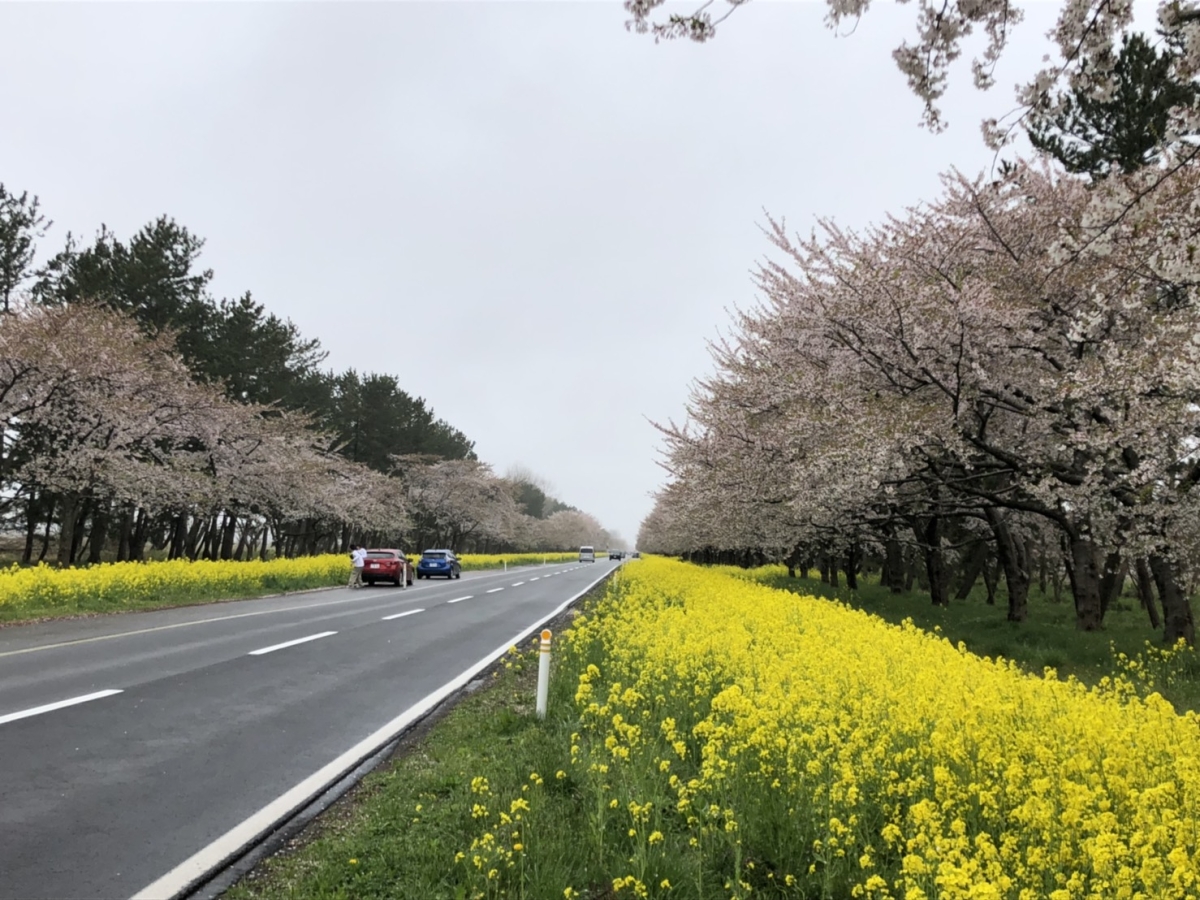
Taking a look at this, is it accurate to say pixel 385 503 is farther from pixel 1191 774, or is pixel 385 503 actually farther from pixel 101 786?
pixel 1191 774

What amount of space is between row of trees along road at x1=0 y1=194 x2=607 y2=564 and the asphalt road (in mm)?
12222

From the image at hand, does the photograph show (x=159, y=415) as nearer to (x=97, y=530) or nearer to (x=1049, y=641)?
(x=97, y=530)

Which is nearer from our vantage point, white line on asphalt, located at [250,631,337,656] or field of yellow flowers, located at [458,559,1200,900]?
field of yellow flowers, located at [458,559,1200,900]

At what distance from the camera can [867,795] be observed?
4.32 meters

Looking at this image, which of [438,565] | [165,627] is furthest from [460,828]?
[438,565]

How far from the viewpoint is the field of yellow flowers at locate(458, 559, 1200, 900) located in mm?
3242

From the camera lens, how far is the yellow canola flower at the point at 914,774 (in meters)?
3.19

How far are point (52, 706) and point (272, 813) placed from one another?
387cm

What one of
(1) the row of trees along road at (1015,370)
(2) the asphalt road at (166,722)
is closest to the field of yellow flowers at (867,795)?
(2) the asphalt road at (166,722)

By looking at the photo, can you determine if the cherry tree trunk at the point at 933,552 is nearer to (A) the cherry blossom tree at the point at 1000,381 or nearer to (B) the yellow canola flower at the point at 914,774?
(A) the cherry blossom tree at the point at 1000,381

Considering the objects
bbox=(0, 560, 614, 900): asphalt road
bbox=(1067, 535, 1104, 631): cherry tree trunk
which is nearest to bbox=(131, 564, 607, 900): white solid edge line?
bbox=(0, 560, 614, 900): asphalt road

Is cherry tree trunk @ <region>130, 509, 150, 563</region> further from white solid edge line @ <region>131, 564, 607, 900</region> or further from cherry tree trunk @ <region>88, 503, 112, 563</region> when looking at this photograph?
white solid edge line @ <region>131, 564, 607, 900</region>

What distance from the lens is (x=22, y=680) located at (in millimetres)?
7941

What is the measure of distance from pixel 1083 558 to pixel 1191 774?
13.0 meters
